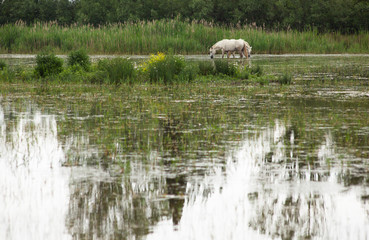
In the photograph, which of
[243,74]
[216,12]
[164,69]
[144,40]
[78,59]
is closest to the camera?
[164,69]

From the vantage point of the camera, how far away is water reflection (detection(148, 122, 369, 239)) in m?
4.39

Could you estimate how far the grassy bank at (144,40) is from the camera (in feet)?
111

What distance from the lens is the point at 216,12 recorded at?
67312 mm

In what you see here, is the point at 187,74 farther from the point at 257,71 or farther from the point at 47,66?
the point at 47,66

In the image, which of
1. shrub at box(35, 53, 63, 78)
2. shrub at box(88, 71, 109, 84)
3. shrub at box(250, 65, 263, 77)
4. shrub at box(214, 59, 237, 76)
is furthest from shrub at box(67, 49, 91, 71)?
shrub at box(250, 65, 263, 77)

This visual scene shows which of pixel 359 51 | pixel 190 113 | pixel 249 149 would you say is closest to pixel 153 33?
pixel 359 51

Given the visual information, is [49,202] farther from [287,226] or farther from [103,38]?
[103,38]

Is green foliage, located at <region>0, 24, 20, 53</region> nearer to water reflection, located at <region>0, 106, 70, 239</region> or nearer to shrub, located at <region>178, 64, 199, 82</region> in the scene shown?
shrub, located at <region>178, 64, 199, 82</region>

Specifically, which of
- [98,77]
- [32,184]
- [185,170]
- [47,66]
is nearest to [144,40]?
[47,66]

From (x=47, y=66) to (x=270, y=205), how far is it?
1548 cm

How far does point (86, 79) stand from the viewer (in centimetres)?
1816

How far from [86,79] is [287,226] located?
1433cm

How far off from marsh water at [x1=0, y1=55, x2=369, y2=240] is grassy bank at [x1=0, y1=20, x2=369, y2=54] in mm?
21851

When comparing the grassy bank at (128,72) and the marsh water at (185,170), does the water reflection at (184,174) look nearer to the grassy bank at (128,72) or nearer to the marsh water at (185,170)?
the marsh water at (185,170)
